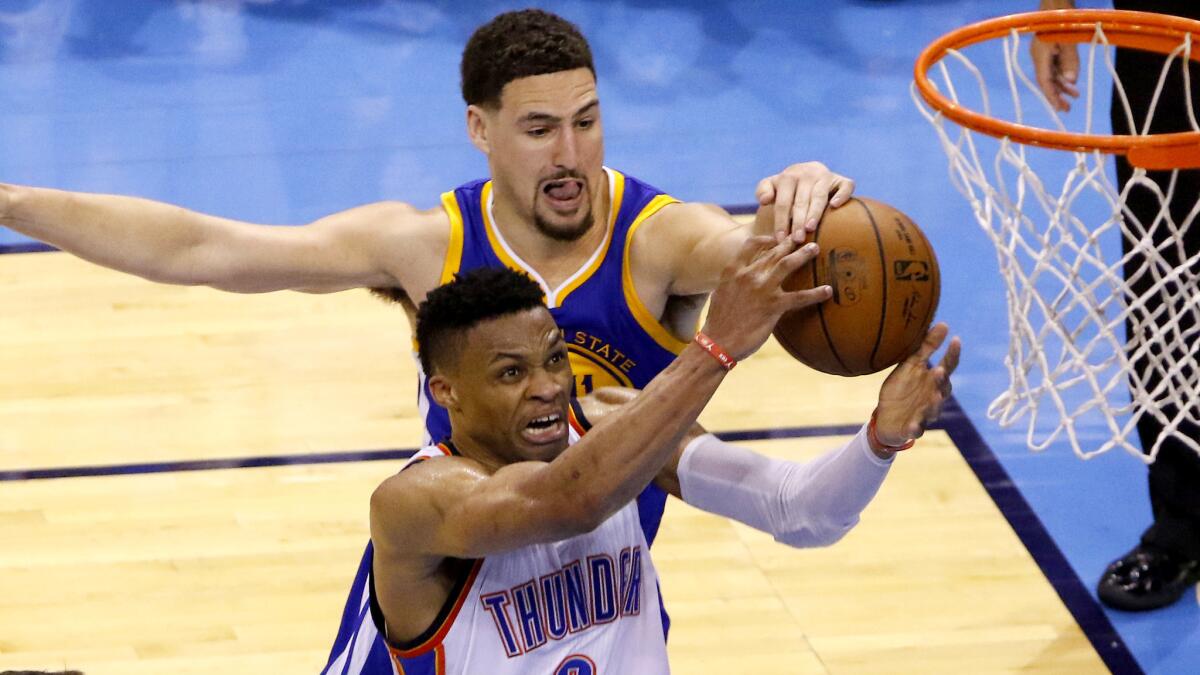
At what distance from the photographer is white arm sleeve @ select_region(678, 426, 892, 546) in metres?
3.17

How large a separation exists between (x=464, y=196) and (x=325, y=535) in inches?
65.4

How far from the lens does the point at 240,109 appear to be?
8.39m

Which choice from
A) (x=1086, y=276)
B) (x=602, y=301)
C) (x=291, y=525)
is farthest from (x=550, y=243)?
(x=1086, y=276)

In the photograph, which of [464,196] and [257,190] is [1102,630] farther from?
[257,190]

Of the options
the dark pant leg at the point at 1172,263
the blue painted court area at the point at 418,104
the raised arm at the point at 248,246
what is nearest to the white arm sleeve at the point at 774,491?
the raised arm at the point at 248,246

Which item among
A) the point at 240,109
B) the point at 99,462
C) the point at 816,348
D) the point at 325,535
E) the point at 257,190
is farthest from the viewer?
the point at 240,109

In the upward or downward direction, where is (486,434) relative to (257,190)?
upward

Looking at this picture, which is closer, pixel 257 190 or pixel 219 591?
pixel 219 591

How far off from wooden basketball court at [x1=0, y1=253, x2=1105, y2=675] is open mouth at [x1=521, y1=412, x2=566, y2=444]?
168 centimetres

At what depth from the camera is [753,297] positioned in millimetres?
2650

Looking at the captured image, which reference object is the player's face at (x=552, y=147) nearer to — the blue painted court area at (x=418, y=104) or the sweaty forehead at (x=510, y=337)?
the sweaty forehead at (x=510, y=337)

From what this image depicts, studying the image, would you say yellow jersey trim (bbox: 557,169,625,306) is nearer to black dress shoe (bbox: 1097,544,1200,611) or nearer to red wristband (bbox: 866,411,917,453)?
red wristband (bbox: 866,411,917,453)

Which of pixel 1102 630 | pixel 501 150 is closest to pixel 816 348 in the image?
pixel 501 150

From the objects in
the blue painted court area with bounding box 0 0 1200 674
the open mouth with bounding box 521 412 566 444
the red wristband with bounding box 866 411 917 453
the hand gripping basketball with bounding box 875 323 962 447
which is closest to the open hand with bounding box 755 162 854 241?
the hand gripping basketball with bounding box 875 323 962 447
